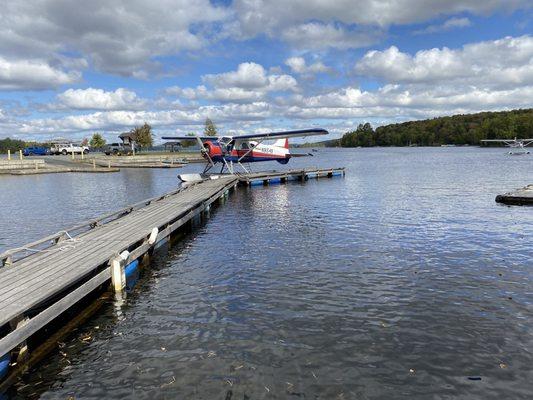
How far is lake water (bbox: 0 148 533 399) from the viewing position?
565 centimetres

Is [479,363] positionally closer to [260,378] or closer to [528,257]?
[260,378]

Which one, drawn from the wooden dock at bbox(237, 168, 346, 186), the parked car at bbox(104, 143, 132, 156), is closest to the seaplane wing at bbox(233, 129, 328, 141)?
the wooden dock at bbox(237, 168, 346, 186)

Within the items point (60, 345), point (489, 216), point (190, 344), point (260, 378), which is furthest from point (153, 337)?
point (489, 216)

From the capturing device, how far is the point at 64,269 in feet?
27.0

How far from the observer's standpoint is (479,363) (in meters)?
6.09

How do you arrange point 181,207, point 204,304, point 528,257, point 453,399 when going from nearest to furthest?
point 453,399 < point 204,304 < point 528,257 < point 181,207

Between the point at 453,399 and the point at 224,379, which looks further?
the point at 224,379

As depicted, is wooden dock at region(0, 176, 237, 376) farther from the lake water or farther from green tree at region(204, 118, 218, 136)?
green tree at region(204, 118, 218, 136)

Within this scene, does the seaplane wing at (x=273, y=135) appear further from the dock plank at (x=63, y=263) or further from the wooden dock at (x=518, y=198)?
the dock plank at (x=63, y=263)

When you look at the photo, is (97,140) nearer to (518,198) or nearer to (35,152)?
(35,152)

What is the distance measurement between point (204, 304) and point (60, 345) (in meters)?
2.77

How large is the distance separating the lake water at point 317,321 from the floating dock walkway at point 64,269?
66cm

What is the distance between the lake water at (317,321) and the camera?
5.65 m

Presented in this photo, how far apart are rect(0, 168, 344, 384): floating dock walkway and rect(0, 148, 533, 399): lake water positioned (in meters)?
0.66
